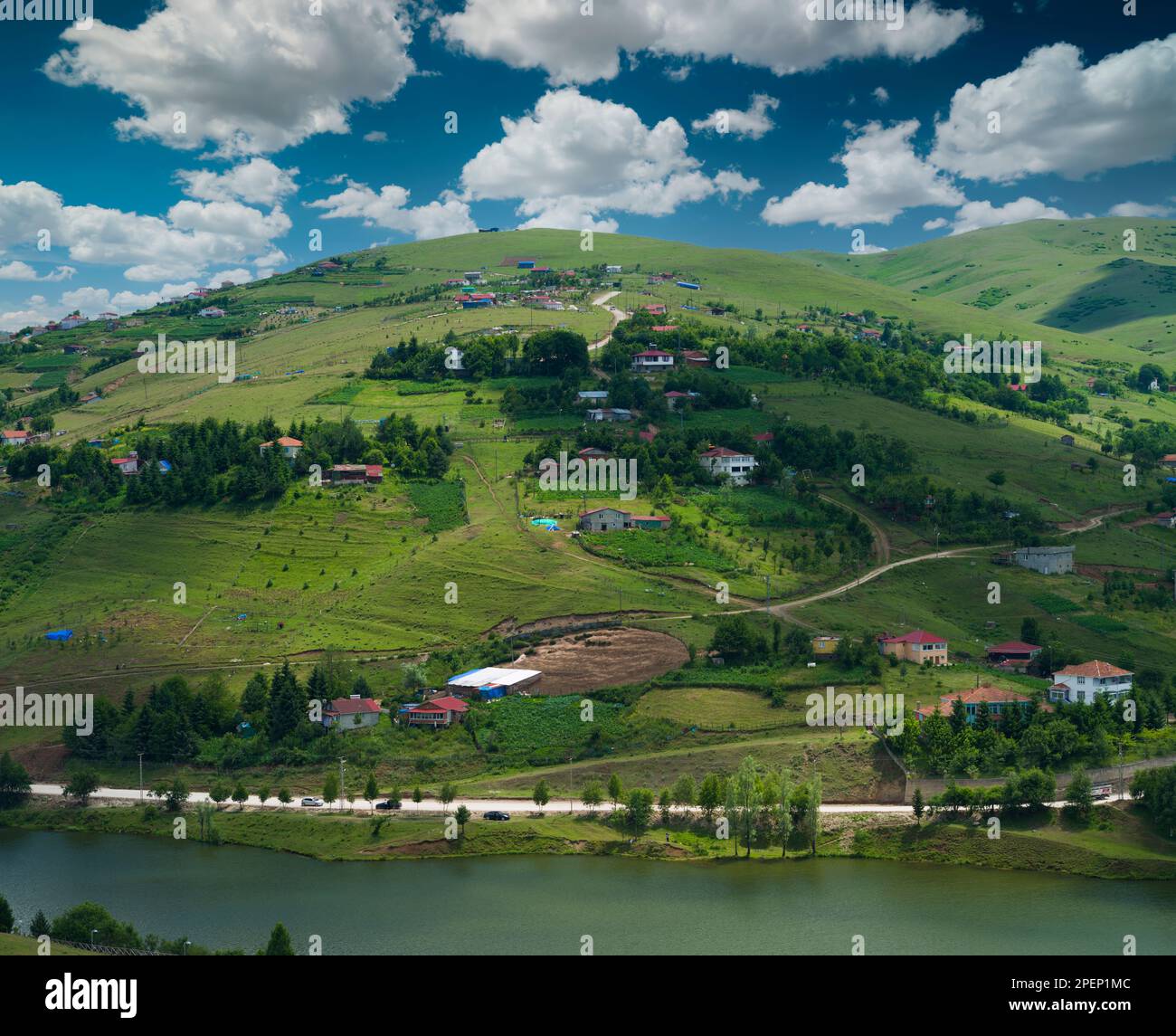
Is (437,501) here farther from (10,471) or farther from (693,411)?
(10,471)

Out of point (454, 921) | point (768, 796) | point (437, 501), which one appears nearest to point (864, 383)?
point (437, 501)

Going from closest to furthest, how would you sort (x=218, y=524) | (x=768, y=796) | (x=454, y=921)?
(x=454, y=921), (x=768, y=796), (x=218, y=524)

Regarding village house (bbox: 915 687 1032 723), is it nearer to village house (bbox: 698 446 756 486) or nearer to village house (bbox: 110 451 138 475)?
village house (bbox: 698 446 756 486)

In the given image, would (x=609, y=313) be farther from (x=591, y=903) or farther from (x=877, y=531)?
(x=591, y=903)

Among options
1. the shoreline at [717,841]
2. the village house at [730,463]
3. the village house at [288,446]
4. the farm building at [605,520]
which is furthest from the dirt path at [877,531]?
the village house at [288,446]

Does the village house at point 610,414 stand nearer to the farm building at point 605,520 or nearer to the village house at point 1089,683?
the farm building at point 605,520
